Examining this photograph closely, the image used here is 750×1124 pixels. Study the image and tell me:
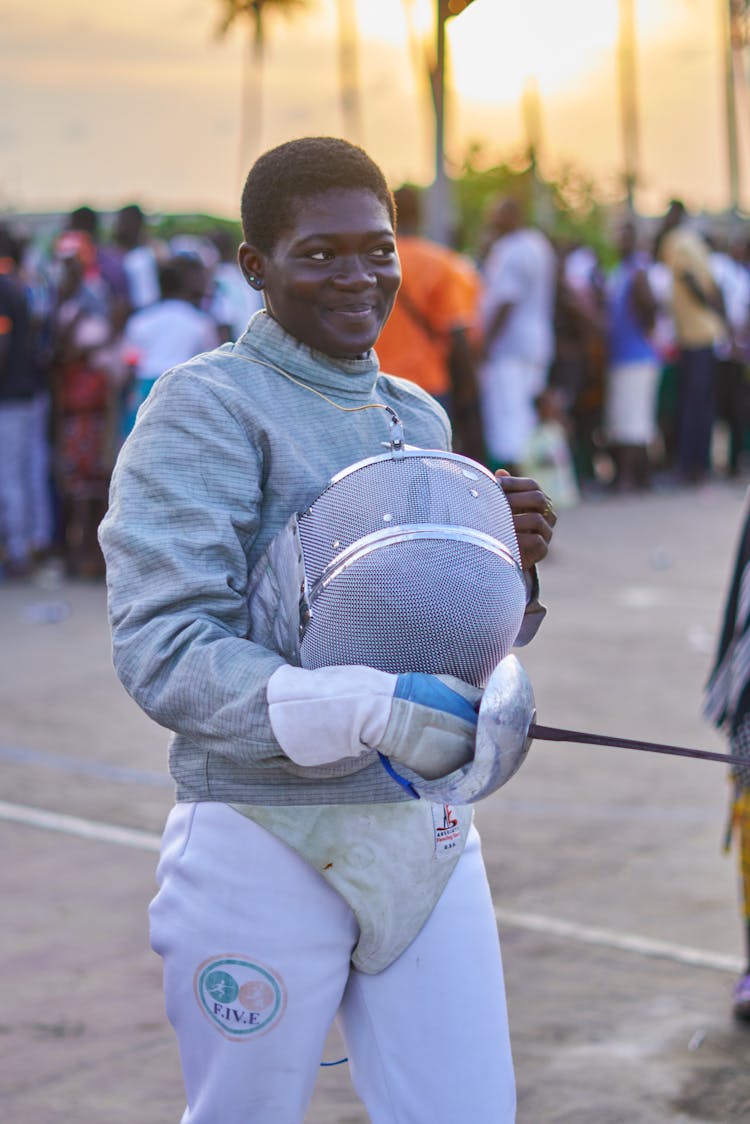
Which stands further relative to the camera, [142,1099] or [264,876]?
[142,1099]

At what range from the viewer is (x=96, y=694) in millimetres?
6711

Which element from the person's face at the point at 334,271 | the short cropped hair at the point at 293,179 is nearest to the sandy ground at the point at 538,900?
the person's face at the point at 334,271

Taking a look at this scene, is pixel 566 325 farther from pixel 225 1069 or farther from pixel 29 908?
pixel 225 1069

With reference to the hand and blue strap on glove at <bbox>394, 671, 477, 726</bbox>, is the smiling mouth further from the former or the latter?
blue strap on glove at <bbox>394, 671, 477, 726</bbox>

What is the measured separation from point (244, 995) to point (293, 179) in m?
1.01

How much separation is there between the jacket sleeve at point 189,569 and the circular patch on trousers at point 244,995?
0.95 ft

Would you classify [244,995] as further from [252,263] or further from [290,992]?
[252,263]

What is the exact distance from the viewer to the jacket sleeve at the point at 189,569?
6.15ft

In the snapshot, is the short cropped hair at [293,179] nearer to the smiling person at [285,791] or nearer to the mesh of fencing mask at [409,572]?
the smiling person at [285,791]

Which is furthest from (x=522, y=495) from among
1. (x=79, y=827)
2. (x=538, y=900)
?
(x=79, y=827)

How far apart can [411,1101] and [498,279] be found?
8.72 meters

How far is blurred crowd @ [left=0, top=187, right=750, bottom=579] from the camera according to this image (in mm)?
8867

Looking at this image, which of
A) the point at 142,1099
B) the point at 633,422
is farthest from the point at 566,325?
the point at 142,1099

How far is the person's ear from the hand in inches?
15.9
